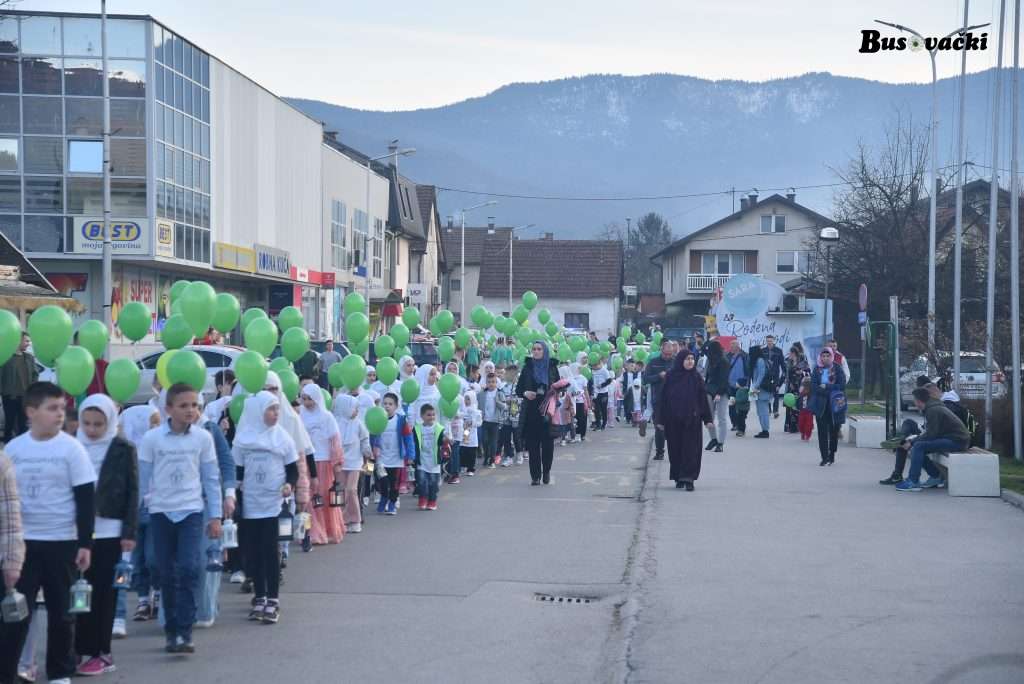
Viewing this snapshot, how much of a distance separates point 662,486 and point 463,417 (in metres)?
2.90

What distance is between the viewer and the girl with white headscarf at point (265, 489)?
8602mm

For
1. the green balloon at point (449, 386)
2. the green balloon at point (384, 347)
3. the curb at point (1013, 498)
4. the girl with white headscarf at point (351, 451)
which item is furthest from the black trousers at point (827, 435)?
the girl with white headscarf at point (351, 451)

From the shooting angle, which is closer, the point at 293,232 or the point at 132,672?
the point at 132,672

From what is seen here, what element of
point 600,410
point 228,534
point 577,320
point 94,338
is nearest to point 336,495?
point 94,338

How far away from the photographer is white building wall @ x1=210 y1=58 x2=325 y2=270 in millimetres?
41531

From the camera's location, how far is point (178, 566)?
7750mm

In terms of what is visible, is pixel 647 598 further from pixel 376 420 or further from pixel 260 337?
pixel 376 420

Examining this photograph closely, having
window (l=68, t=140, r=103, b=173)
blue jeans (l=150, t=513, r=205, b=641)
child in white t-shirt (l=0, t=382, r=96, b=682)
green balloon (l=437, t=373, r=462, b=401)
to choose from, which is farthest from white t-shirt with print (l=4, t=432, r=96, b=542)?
window (l=68, t=140, r=103, b=173)

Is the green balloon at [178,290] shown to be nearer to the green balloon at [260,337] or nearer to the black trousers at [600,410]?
the green balloon at [260,337]

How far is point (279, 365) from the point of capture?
11430 millimetres

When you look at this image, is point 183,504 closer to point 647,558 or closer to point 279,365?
point 279,365

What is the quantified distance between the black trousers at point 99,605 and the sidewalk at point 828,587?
2958mm

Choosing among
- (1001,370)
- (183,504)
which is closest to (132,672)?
(183,504)

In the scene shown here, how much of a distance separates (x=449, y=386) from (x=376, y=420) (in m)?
2.66
